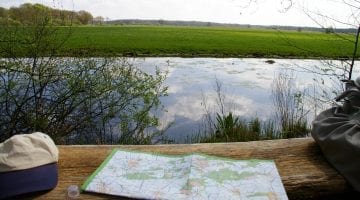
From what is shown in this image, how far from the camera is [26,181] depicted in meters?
1.50

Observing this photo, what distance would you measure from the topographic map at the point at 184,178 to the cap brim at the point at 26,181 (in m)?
0.15

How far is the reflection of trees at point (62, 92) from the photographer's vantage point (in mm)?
4625

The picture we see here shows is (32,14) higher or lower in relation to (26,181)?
higher

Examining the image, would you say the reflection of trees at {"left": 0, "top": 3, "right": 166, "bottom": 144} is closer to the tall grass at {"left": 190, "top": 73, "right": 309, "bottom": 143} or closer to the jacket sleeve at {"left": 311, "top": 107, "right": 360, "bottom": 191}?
the tall grass at {"left": 190, "top": 73, "right": 309, "bottom": 143}

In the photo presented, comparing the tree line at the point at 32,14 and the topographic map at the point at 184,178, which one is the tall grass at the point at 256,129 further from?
the topographic map at the point at 184,178

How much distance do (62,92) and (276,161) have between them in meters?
3.51

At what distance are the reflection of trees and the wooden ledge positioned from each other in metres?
2.83

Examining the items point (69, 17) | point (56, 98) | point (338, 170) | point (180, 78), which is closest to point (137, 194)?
point (338, 170)

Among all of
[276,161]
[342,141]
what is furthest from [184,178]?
[342,141]

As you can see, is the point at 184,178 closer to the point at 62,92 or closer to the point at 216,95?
the point at 62,92

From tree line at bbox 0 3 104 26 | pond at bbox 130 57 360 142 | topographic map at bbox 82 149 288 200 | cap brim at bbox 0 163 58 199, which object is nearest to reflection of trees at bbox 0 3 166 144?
tree line at bbox 0 3 104 26

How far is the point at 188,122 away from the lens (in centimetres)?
710

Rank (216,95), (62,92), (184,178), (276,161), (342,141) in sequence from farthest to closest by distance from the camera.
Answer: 1. (216,95)
2. (62,92)
3. (276,161)
4. (342,141)
5. (184,178)

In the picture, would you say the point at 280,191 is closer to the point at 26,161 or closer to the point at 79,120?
the point at 26,161
